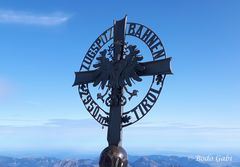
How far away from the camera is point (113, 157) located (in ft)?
37.3

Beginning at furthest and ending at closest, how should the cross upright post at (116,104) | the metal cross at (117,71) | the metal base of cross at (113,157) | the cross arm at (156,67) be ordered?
1. the cross upright post at (116,104)
2. the metal cross at (117,71)
3. the cross arm at (156,67)
4. the metal base of cross at (113,157)

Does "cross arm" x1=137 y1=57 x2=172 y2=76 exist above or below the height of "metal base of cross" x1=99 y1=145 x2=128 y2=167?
above

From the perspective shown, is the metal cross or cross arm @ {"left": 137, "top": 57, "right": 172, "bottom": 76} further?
the metal cross

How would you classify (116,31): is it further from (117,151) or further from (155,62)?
(117,151)

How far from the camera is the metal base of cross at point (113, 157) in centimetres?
1135

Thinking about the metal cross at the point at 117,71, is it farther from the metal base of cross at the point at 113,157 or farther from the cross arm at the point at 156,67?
the metal base of cross at the point at 113,157

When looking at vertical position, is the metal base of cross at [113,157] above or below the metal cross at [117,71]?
below

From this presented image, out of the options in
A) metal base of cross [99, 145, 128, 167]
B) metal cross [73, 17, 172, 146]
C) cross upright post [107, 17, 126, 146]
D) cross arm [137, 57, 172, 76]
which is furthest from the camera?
cross upright post [107, 17, 126, 146]

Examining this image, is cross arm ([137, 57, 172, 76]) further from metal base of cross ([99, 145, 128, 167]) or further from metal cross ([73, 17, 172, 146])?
metal base of cross ([99, 145, 128, 167])

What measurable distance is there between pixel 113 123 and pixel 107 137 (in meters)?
0.45

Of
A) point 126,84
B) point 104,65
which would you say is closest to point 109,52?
point 104,65

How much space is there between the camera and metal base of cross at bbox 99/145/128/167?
37.2 feet

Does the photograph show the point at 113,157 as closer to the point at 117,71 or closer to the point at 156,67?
the point at 117,71

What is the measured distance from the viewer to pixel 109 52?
13344 mm
